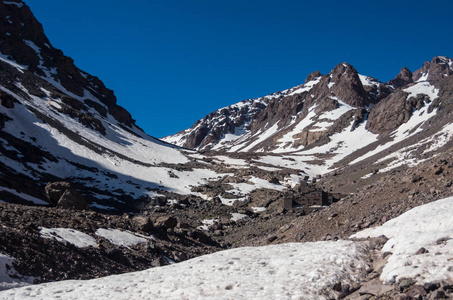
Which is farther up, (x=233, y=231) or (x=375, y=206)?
(x=375, y=206)

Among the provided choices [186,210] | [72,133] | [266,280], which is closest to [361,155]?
[186,210]

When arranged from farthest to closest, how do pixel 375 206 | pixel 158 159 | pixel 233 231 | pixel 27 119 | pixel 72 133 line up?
pixel 158 159, pixel 72 133, pixel 27 119, pixel 233 231, pixel 375 206

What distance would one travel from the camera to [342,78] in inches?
7771

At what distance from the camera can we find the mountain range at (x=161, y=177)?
17.3m

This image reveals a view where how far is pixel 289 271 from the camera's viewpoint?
10305mm

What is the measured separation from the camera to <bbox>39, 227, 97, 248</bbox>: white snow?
1679 cm

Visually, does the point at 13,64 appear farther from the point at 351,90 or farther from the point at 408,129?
the point at 351,90

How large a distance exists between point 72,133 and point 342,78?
6097 inches

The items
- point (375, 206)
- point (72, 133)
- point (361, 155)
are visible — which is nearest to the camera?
point (375, 206)

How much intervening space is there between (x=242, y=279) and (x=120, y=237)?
12.5 m

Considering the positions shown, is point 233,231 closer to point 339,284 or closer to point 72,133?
point 339,284

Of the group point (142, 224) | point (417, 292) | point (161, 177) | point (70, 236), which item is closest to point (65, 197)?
point (142, 224)

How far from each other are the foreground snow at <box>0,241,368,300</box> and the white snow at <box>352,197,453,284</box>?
3.50ft

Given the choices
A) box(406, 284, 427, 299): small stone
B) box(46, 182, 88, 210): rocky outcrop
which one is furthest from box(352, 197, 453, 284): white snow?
box(46, 182, 88, 210): rocky outcrop
